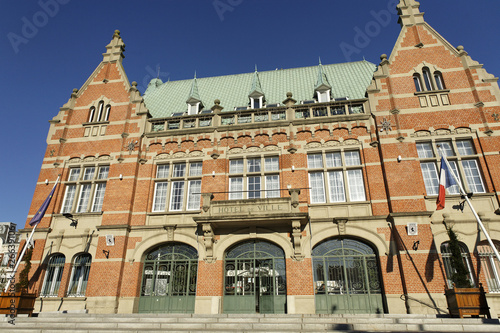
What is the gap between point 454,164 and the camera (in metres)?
15.9

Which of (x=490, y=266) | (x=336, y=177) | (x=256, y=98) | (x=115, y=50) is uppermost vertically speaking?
(x=115, y=50)

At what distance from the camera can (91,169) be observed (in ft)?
63.0

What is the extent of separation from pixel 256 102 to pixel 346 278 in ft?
37.6

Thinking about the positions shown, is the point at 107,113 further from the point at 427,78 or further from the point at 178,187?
the point at 427,78

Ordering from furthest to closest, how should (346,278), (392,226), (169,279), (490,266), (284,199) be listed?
1. (169,279)
2. (284,199)
3. (392,226)
4. (346,278)
5. (490,266)

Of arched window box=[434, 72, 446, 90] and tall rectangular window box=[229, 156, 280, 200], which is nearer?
tall rectangular window box=[229, 156, 280, 200]

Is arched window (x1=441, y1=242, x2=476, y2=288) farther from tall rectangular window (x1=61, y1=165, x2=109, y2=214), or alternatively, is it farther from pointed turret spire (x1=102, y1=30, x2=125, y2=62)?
pointed turret spire (x1=102, y1=30, x2=125, y2=62)

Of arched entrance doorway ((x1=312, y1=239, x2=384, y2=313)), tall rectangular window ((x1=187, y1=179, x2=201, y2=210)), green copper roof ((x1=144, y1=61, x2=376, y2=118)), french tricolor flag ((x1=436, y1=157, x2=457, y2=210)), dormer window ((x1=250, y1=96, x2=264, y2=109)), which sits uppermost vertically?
green copper roof ((x1=144, y1=61, x2=376, y2=118))

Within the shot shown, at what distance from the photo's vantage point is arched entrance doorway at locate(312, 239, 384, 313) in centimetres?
1447

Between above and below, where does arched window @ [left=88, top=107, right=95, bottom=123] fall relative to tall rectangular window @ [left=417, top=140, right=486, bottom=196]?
above

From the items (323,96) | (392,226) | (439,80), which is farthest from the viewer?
(323,96)

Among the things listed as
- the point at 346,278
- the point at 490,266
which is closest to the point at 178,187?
the point at 346,278

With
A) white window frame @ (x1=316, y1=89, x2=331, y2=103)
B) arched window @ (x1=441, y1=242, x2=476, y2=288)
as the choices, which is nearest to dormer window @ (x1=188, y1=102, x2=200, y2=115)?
white window frame @ (x1=316, y1=89, x2=331, y2=103)

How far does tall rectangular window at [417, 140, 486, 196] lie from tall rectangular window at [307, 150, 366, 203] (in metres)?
3.07
